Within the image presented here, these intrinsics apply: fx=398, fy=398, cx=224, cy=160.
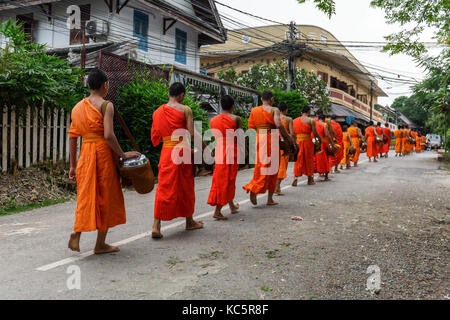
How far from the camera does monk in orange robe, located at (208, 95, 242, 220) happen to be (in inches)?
238

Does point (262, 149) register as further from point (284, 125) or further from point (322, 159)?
point (322, 159)

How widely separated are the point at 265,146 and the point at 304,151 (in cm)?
289

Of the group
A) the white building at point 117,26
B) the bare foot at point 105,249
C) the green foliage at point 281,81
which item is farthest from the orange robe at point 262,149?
the green foliage at point 281,81

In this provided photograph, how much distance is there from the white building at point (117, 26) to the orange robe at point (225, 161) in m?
9.05

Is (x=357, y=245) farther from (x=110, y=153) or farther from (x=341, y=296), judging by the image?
(x=110, y=153)

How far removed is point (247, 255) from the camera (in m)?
4.20

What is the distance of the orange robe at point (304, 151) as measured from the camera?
9625 millimetres

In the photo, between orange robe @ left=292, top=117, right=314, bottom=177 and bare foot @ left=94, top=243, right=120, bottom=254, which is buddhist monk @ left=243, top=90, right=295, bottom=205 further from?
bare foot @ left=94, top=243, right=120, bottom=254

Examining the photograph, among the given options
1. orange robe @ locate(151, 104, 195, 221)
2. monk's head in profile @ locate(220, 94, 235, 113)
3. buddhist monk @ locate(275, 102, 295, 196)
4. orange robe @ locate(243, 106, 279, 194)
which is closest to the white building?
buddhist monk @ locate(275, 102, 295, 196)

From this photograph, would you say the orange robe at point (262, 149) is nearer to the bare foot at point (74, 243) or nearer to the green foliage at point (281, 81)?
the bare foot at point (74, 243)

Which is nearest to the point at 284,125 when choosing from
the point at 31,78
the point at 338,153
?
the point at 31,78

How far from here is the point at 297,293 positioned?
10.5 ft

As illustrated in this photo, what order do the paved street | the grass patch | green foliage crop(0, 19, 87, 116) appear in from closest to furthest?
the paved street → the grass patch → green foliage crop(0, 19, 87, 116)
